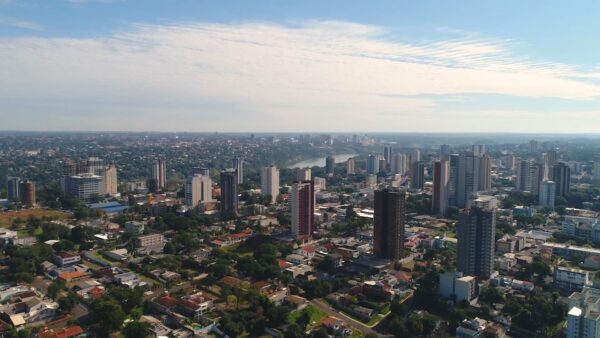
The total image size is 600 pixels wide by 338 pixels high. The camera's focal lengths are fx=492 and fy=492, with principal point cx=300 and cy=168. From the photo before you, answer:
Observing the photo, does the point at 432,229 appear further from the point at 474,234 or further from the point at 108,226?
the point at 108,226

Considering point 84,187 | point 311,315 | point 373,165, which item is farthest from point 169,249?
point 373,165

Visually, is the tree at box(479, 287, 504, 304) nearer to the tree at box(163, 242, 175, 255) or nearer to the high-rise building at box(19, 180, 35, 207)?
the tree at box(163, 242, 175, 255)

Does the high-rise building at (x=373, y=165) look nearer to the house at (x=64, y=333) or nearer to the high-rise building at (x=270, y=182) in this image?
the high-rise building at (x=270, y=182)

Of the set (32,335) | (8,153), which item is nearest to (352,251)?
(32,335)

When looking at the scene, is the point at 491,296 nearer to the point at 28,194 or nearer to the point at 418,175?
the point at 418,175

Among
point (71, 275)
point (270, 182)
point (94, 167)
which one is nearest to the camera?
point (71, 275)

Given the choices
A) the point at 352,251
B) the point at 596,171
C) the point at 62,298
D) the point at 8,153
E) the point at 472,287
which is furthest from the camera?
the point at 8,153

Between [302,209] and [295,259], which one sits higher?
[302,209]
